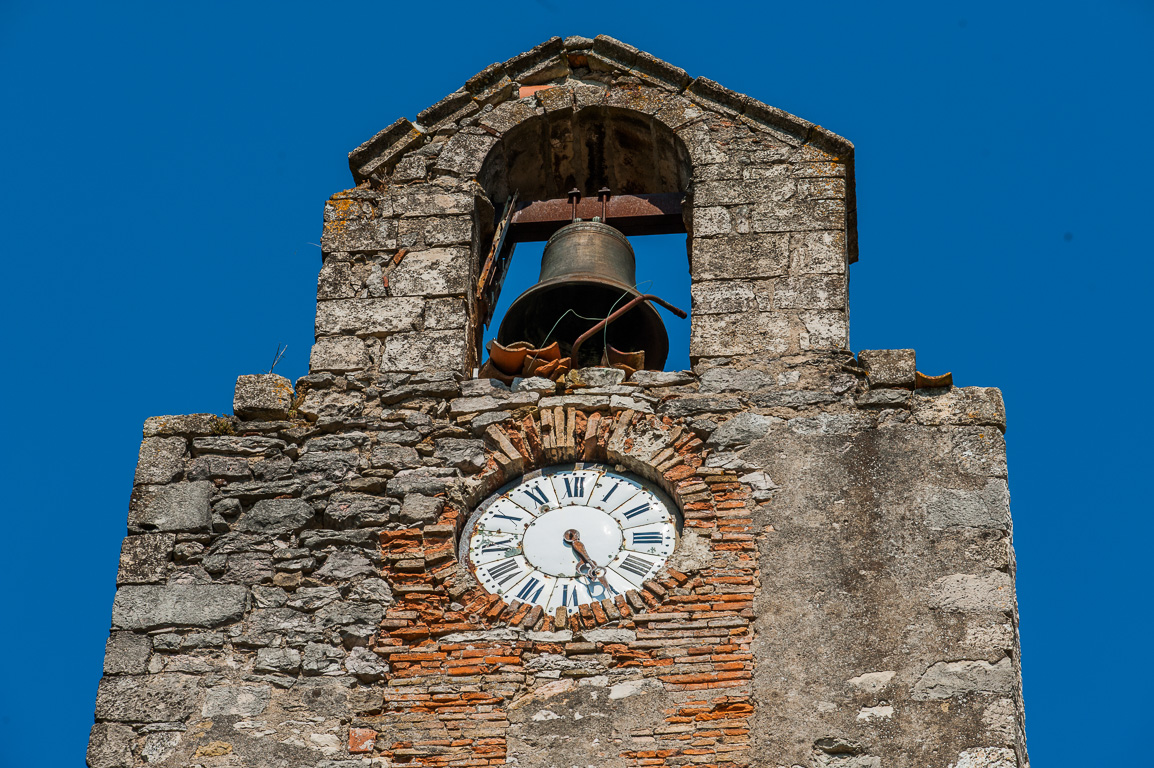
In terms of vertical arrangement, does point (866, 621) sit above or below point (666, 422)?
below

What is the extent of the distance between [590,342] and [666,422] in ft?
3.17

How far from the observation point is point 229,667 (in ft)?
24.7

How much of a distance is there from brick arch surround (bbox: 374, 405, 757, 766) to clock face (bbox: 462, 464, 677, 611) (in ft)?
0.26

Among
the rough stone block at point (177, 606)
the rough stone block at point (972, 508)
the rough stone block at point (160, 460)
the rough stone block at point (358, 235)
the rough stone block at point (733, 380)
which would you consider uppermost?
the rough stone block at point (358, 235)

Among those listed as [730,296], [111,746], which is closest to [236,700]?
[111,746]

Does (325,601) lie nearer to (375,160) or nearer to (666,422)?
(666,422)

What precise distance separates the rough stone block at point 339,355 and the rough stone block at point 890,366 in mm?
2259

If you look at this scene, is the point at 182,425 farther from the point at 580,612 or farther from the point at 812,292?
the point at 812,292

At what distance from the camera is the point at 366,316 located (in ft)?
29.3

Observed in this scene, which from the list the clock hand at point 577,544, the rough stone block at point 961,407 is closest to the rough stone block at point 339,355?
the clock hand at point 577,544

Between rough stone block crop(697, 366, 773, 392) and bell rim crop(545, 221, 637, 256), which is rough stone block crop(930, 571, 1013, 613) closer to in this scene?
rough stone block crop(697, 366, 773, 392)

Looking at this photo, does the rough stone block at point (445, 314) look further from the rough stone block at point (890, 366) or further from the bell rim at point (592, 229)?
the rough stone block at point (890, 366)

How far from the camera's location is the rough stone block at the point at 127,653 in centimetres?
756

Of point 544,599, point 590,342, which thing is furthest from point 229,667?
point 590,342
